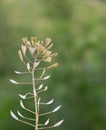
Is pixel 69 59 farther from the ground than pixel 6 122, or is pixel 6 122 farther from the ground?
pixel 69 59

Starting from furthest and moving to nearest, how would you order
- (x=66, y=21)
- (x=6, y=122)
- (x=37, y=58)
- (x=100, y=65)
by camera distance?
(x=66, y=21) < (x=100, y=65) < (x=6, y=122) < (x=37, y=58)

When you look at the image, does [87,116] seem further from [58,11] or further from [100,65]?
[58,11]

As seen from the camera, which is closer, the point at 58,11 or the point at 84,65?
the point at 84,65

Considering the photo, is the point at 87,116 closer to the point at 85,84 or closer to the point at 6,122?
the point at 85,84

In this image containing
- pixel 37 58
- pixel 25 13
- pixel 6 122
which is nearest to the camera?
pixel 37 58

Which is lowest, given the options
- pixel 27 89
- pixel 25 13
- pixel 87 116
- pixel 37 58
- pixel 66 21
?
pixel 37 58

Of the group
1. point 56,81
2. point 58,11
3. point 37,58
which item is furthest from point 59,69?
point 37,58
